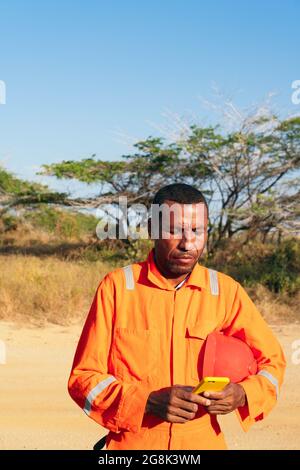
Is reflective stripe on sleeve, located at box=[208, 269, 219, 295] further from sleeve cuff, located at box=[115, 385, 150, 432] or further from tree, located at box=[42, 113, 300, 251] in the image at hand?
tree, located at box=[42, 113, 300, 251]

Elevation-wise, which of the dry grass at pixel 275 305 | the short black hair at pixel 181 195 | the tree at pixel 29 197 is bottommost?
the dry grass at pixel 275 305

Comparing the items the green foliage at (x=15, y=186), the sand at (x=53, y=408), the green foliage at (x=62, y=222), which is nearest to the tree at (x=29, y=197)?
the green foliage at (x=15, y=186)

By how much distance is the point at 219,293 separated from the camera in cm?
238

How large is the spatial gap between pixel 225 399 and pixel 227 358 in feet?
0.55

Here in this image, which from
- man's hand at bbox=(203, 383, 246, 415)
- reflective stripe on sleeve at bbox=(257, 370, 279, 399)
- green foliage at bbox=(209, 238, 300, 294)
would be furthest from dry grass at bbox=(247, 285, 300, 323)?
man's hand at bbox=(203, 383, 246, 415)

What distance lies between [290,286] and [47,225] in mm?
14045

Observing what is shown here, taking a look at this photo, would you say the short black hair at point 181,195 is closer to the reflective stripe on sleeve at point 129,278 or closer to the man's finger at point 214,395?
the reflective stripe on sleeve at point 129,278

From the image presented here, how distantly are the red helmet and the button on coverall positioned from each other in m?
0.04

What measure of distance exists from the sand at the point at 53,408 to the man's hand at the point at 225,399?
321 centimetres

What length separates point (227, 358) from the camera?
227 centimetres

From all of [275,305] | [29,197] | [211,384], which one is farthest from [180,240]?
[29,197]

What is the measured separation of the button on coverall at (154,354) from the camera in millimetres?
2232
